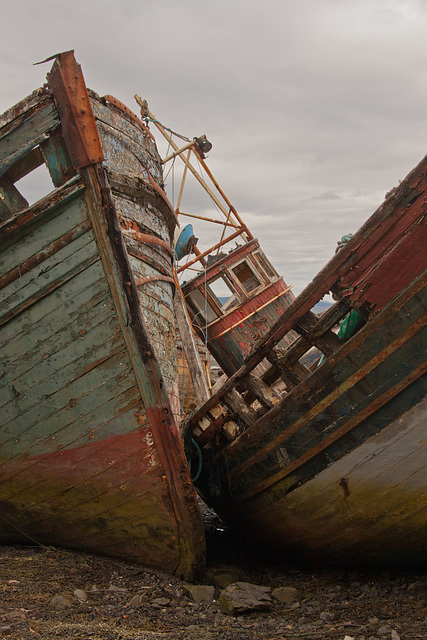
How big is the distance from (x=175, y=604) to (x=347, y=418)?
1853 mm

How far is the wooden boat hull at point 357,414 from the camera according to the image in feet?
11.7

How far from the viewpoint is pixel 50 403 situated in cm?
385

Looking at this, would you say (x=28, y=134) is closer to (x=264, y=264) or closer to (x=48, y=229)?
(x=48, y=229)

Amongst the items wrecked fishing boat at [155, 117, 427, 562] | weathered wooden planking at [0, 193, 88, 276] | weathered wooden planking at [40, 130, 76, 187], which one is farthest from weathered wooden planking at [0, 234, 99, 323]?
wrecked fishing boat at [155, 117, 427, 562]

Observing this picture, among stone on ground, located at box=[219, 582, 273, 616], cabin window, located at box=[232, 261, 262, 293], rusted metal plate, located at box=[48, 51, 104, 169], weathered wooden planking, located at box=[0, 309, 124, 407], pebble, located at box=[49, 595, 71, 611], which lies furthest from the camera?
cabin window, located at box=[232, 261, 262, 293]

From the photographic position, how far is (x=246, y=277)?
10.3 m

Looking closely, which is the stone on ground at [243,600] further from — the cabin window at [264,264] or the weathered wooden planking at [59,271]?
the cabin window at [264,264]

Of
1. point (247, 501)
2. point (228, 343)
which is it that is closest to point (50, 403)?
point (247, 501)

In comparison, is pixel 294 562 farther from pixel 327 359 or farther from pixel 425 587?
pixel 327 359

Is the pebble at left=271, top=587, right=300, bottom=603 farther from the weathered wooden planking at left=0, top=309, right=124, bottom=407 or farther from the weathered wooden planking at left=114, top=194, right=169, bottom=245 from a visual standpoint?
the weathered wooden planking at left=114, top=194, right=169, bottom=245

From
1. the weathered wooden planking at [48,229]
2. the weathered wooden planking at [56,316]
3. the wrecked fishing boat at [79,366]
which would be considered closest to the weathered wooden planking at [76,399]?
the wrecked fishing boat at [79,366]

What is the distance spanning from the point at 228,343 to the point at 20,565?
20.7 ft

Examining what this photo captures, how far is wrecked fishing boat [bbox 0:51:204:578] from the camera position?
3.61m

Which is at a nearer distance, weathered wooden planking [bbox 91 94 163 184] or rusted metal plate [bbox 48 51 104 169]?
rusted metal plate [bbox 48 51 104 169]
